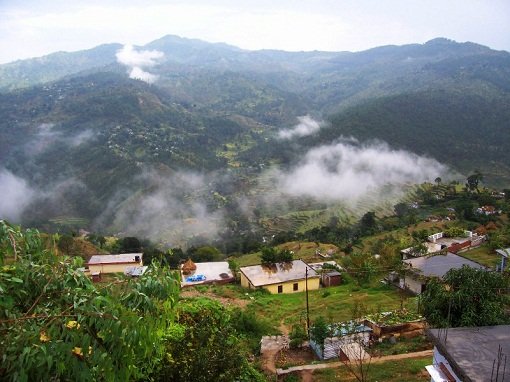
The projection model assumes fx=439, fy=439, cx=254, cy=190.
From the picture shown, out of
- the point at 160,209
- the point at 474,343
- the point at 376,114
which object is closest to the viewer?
the point at 474,343

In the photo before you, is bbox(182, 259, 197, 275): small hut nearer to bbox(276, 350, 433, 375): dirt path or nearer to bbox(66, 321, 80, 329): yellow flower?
bbox(276, 350, 433, 375): dirt path

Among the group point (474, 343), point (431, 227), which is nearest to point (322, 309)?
point (474, 343)

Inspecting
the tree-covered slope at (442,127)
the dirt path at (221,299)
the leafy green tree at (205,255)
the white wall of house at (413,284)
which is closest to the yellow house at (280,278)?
the dirt path at (221,299)

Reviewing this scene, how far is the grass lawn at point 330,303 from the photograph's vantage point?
921 inches

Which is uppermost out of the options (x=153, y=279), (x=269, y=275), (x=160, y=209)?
(x=153, y=279)

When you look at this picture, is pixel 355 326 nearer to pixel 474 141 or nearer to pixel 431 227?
pixel 431 227

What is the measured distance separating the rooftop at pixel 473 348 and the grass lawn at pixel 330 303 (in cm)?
1454

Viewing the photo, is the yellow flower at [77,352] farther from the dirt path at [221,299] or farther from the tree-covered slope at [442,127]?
the tree-covered slope at [442,127]

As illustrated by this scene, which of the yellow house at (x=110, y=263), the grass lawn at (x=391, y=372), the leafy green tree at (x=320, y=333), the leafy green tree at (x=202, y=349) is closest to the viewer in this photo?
the leafy green tree at (x=202, y=349)

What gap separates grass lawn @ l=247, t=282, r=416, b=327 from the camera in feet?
76.8

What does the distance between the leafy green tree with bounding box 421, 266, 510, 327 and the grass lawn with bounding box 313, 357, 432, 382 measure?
5.19 ft

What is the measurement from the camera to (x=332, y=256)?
46375mm

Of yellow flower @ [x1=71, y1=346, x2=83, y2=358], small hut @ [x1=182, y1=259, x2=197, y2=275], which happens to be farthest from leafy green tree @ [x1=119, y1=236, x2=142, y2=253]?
yellow flower @ [x1=71, y1=346, x2=83, y2=358]

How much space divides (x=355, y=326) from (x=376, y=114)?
152 meters
